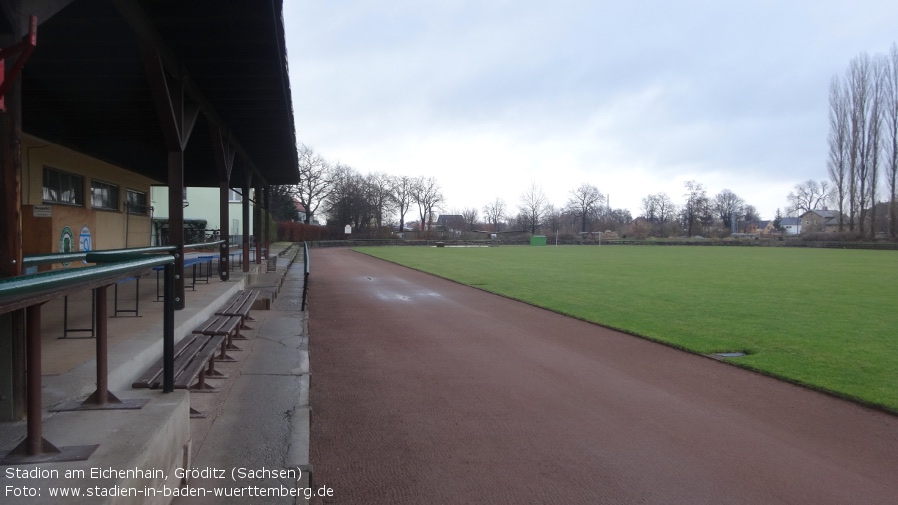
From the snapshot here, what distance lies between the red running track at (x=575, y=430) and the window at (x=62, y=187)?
8.25 meters

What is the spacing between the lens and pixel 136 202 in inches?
784

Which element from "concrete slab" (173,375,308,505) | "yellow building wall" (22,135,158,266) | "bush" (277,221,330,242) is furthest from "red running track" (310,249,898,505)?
"bush" (277,221,330,242)

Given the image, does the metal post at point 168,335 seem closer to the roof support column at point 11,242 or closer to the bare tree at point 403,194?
the roof support column at point 11,242

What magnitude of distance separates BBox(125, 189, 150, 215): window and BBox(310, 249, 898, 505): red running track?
41.3 ft

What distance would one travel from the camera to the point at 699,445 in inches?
196

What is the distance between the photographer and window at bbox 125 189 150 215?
744 inches

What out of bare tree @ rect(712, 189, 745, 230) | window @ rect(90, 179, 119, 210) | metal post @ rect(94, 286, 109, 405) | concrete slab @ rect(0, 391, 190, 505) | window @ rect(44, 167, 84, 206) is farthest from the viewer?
bare tree @ rect(712, 189, 745, 230)

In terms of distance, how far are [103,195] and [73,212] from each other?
3.74m

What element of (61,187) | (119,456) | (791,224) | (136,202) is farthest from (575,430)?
(791,224)

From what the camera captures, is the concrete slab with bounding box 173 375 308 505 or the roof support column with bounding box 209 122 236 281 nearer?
the concrete slab with bounding box 173 375 308 505

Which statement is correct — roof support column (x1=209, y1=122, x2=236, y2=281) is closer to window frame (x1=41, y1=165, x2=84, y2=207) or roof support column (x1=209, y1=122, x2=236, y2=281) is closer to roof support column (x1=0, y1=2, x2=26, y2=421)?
window frame (x1=41, y1=165, x2=84, y2=207)

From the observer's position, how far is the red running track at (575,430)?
163 inches

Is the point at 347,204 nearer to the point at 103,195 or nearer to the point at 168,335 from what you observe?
the point at 103,195

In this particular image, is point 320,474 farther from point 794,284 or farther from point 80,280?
point 794,284
